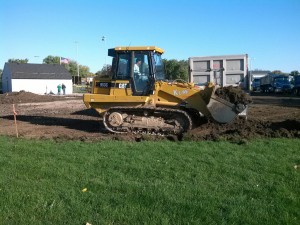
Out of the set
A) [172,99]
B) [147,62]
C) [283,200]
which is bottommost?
[283,200]

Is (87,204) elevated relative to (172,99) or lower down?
lower down

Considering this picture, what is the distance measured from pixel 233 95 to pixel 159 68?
8.85 ft

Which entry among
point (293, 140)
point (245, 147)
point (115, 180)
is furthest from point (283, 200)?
point (293, 140)

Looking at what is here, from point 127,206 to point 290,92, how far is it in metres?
40.3

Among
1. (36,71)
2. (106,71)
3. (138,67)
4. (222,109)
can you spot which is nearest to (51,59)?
(36,71)

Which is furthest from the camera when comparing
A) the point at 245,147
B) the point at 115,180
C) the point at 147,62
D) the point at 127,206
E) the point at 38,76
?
the point at 38,76

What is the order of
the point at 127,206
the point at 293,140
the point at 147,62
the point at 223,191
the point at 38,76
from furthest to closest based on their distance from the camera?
the point at 38,76 < the point at 147,62 < the point at 293,140 < the point at 223,191 < the point at 127,206

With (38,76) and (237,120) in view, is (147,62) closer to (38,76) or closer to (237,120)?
(237,120)

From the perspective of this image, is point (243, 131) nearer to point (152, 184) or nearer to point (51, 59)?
point (152, 184)

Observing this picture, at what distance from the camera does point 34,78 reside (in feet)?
199

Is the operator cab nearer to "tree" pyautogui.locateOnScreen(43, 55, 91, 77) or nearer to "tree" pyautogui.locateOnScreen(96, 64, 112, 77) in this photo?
"tree" pyautogui.locateOnScreen(96, 64, 112, 77)

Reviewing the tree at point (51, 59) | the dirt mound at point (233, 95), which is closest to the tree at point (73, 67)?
the tree at point (51, 59)

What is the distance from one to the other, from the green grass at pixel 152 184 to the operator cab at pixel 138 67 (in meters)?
3.41

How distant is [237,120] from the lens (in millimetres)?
13148
